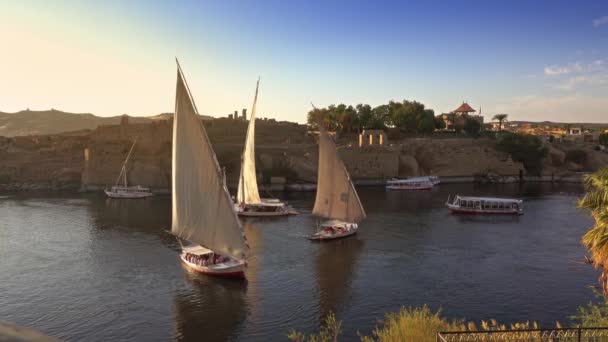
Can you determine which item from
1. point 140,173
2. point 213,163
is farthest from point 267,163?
point 213,163

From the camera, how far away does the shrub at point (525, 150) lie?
74000 mm

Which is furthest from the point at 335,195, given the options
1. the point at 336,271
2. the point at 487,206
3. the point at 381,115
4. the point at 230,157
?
the point at 381,115

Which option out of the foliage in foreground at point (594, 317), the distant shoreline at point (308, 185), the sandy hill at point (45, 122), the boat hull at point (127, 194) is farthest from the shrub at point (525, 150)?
the sandy hill at point (45, 122)

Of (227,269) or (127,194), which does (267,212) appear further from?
(227,269)

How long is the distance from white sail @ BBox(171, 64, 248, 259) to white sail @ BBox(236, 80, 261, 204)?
16.9m

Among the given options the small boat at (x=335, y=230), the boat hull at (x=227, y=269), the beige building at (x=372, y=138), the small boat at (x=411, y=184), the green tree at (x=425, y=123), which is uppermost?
the green tree at (x=425, y=123)

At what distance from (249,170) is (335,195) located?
10.5 m

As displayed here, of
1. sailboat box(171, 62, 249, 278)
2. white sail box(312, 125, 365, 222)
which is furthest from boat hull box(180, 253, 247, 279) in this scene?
white sail box(312, 125, 365, 222)

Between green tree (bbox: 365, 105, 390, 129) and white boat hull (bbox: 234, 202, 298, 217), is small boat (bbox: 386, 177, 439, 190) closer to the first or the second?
white boat hull (bbox: 234, 202, 298, 217)

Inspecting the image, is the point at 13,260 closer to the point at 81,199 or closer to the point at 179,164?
the point at 179,164

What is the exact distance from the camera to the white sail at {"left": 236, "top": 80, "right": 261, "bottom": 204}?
135ft

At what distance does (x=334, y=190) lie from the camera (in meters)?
34.1

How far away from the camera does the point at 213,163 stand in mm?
22703

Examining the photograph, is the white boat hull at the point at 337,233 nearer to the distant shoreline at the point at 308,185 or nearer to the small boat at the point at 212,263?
the small boat at the point at 212,263
